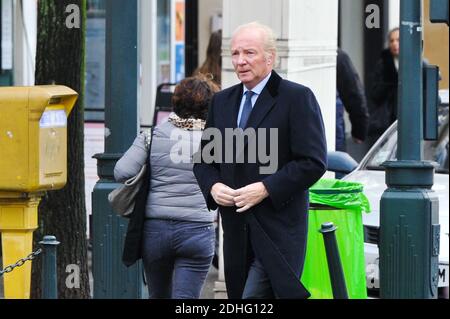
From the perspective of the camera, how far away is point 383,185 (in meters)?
9.73

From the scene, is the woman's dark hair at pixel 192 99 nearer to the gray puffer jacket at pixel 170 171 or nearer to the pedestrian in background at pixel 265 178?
the gray puffer jacket at pixel 170 171

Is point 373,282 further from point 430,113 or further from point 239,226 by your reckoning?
point 239,226

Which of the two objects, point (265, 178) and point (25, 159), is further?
point (25, 159)

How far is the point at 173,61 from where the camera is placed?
1666cm

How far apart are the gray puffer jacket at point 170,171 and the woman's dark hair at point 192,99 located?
10 cm

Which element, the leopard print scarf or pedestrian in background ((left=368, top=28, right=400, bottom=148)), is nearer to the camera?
the leopard print scarf

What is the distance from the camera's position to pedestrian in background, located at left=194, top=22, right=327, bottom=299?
6.33m

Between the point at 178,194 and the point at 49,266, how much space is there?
3.16 ft

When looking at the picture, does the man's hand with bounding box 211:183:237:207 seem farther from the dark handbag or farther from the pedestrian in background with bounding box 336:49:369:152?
the pedestrian in background with bounding box 336:49:369:152

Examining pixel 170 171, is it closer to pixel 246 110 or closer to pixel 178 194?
pixel 178 194

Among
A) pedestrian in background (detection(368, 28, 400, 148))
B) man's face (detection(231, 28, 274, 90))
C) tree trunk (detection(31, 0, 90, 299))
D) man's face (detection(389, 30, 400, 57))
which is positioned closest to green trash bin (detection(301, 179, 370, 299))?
man's face (detection(231, 28, 274, 90))

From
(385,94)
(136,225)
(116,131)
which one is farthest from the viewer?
(385,94)

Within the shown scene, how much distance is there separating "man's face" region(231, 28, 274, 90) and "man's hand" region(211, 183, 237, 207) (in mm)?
522

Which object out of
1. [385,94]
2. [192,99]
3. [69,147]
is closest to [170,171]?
[192,99]
